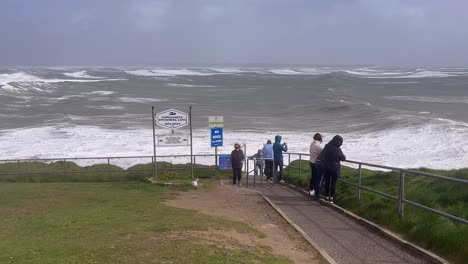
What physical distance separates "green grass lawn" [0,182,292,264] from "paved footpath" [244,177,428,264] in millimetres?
934

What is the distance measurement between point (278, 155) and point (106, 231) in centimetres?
866

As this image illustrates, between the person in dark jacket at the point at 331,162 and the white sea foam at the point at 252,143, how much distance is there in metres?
14.9

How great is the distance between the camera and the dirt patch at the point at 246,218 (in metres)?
8.27

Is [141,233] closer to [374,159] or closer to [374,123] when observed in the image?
[374,159]

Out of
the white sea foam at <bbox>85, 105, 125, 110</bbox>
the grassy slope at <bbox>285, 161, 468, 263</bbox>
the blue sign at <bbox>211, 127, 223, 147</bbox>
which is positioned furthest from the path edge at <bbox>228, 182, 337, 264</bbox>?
the white sea foam at <bbox>85, 105, 125, 110</bbox>

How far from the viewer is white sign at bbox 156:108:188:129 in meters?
17.0

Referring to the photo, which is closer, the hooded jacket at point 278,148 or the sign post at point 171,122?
the hooded jacket at point 278,148

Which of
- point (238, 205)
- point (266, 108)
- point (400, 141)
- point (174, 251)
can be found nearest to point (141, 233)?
point (174, 251)

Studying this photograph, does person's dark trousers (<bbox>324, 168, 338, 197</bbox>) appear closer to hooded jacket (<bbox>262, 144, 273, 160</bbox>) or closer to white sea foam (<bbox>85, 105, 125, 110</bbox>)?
hooded jacket (<bbox>262, 144, 273, 160</bbox>)

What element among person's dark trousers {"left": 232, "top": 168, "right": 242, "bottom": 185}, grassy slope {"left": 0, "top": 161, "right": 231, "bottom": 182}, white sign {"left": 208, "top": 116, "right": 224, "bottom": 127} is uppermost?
white sign {"left": 208, "top": 116, "right": 224, "bottom": 127}

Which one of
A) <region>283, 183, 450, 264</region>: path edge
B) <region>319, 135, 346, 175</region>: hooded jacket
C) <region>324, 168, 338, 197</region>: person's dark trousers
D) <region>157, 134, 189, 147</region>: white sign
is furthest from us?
<region>157, 134, 189, 147</region>: white sign

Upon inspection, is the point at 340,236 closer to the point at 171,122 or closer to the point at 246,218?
the point at 246,218

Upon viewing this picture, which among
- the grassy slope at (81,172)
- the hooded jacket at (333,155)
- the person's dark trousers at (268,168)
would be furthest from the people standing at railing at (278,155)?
the hooded jacket at (333,155)

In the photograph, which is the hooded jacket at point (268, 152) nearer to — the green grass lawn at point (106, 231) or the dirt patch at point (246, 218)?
the dirt patch at point (246, 218)
